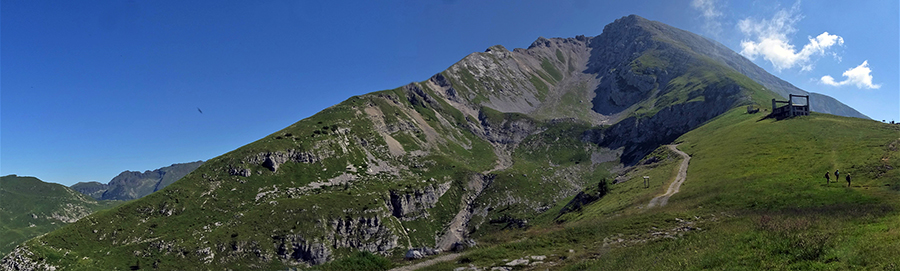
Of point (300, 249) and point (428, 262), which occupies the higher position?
point (428, 262)

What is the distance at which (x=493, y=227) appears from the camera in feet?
545

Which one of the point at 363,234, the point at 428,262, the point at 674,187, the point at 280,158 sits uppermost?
the point at 280,158

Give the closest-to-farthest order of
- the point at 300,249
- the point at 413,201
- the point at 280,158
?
the point at 300,249 < the point at 280,158 < the point at 413,201

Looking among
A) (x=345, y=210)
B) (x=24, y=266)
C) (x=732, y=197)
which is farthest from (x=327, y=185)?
(x=732, y=197)

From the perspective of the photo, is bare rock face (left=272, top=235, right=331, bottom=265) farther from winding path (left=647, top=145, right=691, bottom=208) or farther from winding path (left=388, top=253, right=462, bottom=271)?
winding path (left=388, top=253, right=462, bottom=271)

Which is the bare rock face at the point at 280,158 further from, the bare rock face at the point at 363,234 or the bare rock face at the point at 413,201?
the bare rock face at the point at 363,234

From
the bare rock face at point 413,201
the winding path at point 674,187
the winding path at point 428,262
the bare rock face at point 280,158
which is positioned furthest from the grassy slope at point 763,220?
the bare rock face at point 280,158

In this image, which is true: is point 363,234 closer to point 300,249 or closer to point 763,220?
point 300,249

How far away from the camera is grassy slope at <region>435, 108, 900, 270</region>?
59.7 ft

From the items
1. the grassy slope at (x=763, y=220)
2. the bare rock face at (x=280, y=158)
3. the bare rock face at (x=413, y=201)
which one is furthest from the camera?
the bare rock face at (x=413, y=201)

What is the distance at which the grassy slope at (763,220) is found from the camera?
18188mm

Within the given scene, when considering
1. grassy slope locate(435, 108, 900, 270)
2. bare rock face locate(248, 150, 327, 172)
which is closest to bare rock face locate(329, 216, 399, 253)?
bare rock face locate(248, 150, 327, 172)

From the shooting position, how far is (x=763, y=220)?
27172 mm

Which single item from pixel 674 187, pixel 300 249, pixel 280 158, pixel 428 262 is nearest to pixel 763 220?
Answer: pixel 428 262
